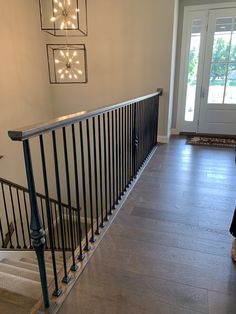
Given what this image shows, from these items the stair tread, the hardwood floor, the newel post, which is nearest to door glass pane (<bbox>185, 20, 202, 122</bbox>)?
the hardwood floor

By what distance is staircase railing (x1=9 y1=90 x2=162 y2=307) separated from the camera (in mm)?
→ 1096

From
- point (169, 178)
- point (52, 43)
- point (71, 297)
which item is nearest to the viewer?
point (71, 297)

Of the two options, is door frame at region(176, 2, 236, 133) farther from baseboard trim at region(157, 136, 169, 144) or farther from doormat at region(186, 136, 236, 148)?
baseboard trim at region(157, 136, 169, 144)

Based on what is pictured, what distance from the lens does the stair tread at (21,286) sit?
5.23 feet

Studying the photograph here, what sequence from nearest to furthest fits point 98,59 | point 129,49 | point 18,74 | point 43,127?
point 43,127 < point 18,74 < point 129,49 < point 98,59

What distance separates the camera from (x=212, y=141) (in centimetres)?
452

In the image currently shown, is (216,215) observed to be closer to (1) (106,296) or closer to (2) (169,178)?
(2) (169,178)

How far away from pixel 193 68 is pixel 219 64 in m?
0.47

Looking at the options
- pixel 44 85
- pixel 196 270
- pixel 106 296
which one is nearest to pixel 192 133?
pixel 44 85

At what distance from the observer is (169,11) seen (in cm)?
375

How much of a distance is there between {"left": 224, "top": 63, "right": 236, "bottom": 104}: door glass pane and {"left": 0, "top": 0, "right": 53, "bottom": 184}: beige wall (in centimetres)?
353

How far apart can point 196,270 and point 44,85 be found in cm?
416

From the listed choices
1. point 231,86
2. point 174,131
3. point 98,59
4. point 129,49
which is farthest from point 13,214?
point 231,86

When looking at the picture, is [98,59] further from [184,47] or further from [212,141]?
[212,141]
